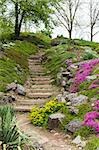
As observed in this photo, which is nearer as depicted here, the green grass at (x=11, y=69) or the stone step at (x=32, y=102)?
the stone step at (x=32, y=102)

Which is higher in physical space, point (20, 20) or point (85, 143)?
point (20, 20)

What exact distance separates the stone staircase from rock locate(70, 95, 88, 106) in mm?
1502

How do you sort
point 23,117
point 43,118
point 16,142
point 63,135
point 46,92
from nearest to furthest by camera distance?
point 16,142
point 63,135
point 43,118
point 23,117
point 46,92

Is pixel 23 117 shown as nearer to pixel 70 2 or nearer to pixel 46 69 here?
pixel 46 69

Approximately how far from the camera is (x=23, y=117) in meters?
10.5

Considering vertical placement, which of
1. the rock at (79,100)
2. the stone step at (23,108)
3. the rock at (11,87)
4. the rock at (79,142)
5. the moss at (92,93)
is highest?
the moss at (92,93)

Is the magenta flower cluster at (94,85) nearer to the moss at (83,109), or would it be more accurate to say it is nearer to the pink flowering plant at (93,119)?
the moss at (83,109)

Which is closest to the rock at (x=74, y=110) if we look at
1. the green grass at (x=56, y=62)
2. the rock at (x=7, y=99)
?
the rock at (x=7, y=99)

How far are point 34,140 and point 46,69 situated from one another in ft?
32.3

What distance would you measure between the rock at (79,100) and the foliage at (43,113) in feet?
1.17

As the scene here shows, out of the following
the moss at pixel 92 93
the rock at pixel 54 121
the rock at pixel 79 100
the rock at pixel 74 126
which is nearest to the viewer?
the rock at pixel 74 126

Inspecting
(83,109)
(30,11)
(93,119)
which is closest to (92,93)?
(83,109)

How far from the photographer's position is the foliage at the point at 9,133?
7.21 metres

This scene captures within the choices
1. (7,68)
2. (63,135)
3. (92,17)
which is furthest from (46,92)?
(92,17)
